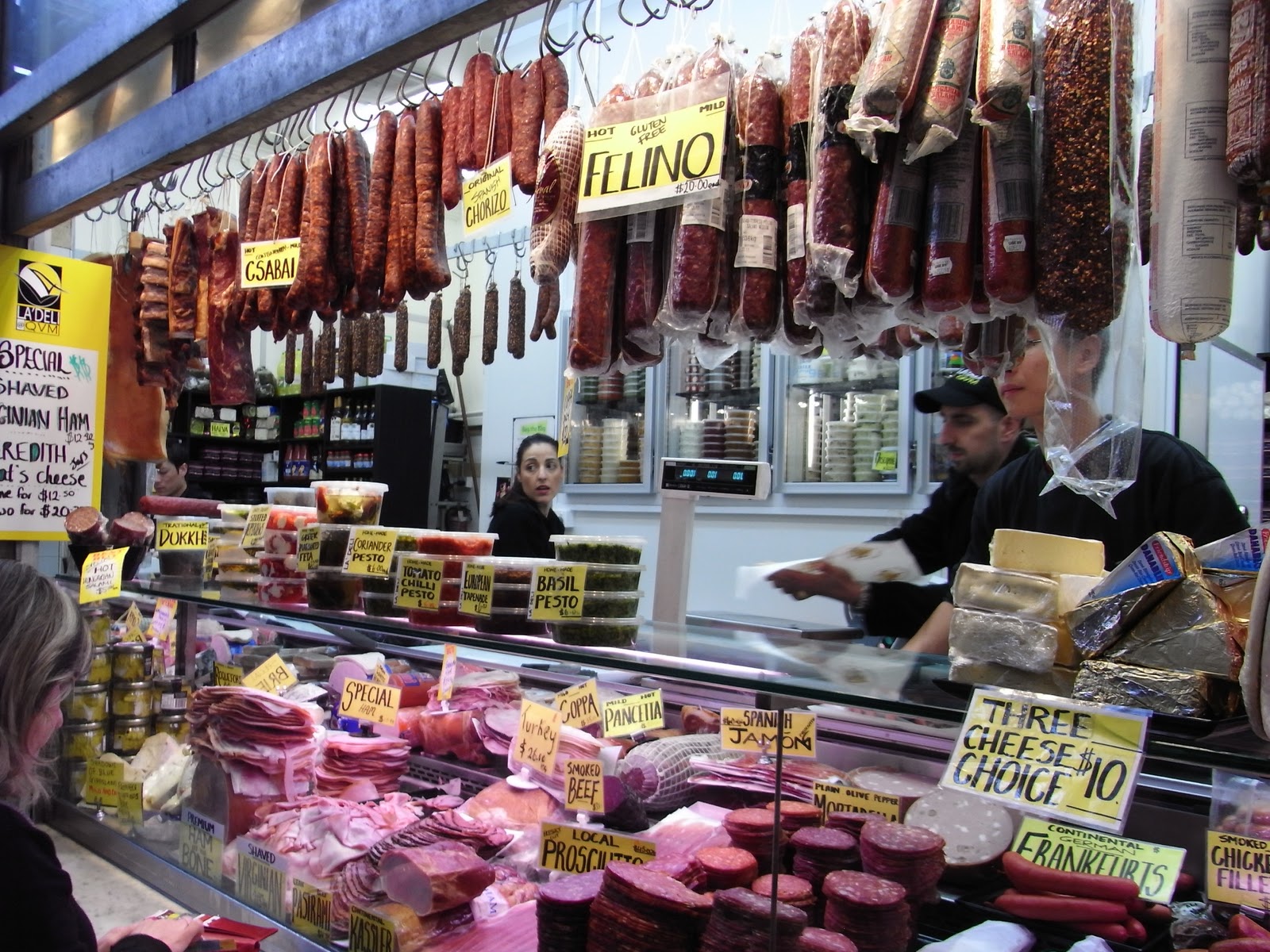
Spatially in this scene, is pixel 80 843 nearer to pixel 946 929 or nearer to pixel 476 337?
pixel 946 929

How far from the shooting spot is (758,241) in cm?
191

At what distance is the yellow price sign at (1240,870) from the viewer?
1563 mm

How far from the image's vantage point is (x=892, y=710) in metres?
1.31

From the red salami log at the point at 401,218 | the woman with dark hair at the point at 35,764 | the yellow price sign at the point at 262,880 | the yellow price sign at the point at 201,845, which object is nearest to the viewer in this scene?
the woman with dark hair at the point at 35,764

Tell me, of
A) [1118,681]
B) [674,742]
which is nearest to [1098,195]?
[1118,681]

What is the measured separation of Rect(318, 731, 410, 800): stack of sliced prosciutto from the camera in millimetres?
2561

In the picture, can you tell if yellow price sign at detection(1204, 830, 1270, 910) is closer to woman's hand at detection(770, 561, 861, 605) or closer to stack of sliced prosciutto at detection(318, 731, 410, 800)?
woman's hand at detection(770, 561, 861, 605)

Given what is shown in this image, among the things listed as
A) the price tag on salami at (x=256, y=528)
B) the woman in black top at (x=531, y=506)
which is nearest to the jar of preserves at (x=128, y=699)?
the price tag on salami at (x=256, y=528)

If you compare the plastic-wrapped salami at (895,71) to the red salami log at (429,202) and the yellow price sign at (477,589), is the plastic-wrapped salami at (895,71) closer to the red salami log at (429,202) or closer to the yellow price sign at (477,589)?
the yellow price sign at (477,589)

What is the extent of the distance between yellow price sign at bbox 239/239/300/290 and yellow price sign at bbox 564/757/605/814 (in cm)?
172

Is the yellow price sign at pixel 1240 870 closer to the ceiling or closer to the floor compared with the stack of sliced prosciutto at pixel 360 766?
closer to the ceiling

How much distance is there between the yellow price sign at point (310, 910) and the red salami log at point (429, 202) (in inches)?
59.4

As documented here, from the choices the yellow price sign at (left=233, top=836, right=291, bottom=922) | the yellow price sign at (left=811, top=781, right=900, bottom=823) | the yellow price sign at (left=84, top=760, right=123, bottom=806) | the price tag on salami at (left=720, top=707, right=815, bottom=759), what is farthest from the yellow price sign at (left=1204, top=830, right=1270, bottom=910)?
the yellow price sign at (left=84, top=760, right=123, bottom=806)

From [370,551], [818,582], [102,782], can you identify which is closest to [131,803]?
[102,782]
